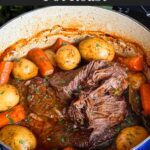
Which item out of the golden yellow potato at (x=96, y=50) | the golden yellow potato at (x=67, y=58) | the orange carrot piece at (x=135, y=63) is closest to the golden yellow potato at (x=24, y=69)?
the golden yellow potato at (x=67, y=58)

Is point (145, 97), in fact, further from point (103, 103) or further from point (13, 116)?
point (13, 116)

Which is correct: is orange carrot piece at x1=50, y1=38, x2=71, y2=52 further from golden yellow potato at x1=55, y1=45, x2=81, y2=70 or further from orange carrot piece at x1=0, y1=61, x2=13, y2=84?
orange carrot piece at x1=0, y1=61, x2=13, y2=84

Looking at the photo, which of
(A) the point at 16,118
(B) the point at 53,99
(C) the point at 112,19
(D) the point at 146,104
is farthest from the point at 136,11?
(A) the point at 16,118

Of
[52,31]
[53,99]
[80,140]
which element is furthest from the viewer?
[52,31]

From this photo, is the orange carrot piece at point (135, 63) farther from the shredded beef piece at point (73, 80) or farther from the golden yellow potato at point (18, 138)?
the golden yellow potato at point (18, 138)

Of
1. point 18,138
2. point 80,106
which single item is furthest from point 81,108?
point 18,138

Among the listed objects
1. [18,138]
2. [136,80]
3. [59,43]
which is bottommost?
[18,138]

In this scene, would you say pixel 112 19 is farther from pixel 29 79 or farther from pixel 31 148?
pixel 31 148
